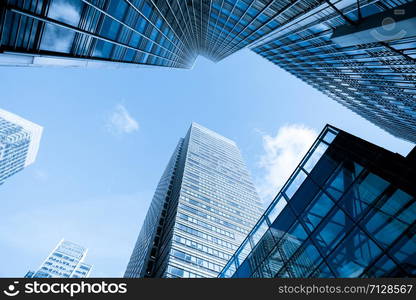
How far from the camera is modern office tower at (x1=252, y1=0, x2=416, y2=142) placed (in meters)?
13.4

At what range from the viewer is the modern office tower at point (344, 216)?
7.61 metres

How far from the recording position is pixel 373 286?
674 centimetres

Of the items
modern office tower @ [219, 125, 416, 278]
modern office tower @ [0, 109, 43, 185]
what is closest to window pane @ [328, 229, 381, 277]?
modern office tower @ [219, 125, 416, 278]

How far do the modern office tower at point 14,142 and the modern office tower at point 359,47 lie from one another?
12086 cm

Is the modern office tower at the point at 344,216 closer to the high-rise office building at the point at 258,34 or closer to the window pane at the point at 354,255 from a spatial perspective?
the window pane at the point at 354,255

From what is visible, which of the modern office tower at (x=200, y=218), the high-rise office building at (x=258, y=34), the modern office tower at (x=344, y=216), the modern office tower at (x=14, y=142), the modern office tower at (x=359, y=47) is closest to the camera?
the modern office tower at (x=344, y=216)

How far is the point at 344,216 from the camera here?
30.6ft

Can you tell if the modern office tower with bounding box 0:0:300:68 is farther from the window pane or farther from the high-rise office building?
the window pane

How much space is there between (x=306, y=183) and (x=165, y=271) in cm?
3096

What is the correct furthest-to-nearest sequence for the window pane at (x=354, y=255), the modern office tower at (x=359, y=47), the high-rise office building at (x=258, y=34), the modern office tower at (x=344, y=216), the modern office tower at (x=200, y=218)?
the modern office tower at (x=200, y=218)
the modern office tower at (x=359, y=47)
the high-rise office building at (x=258, y=34)
the window pane at (x=354, y=255)
the modern office tower at (x=344, y=216)

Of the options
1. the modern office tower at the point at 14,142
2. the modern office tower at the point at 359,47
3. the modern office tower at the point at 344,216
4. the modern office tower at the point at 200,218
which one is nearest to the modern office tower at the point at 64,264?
the modern office tower at the point at 14,142

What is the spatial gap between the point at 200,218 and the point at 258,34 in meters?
38.3

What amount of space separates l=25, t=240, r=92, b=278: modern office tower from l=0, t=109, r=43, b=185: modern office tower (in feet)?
230

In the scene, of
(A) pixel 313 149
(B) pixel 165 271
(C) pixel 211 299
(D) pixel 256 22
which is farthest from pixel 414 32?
(B) pixel 165 271
